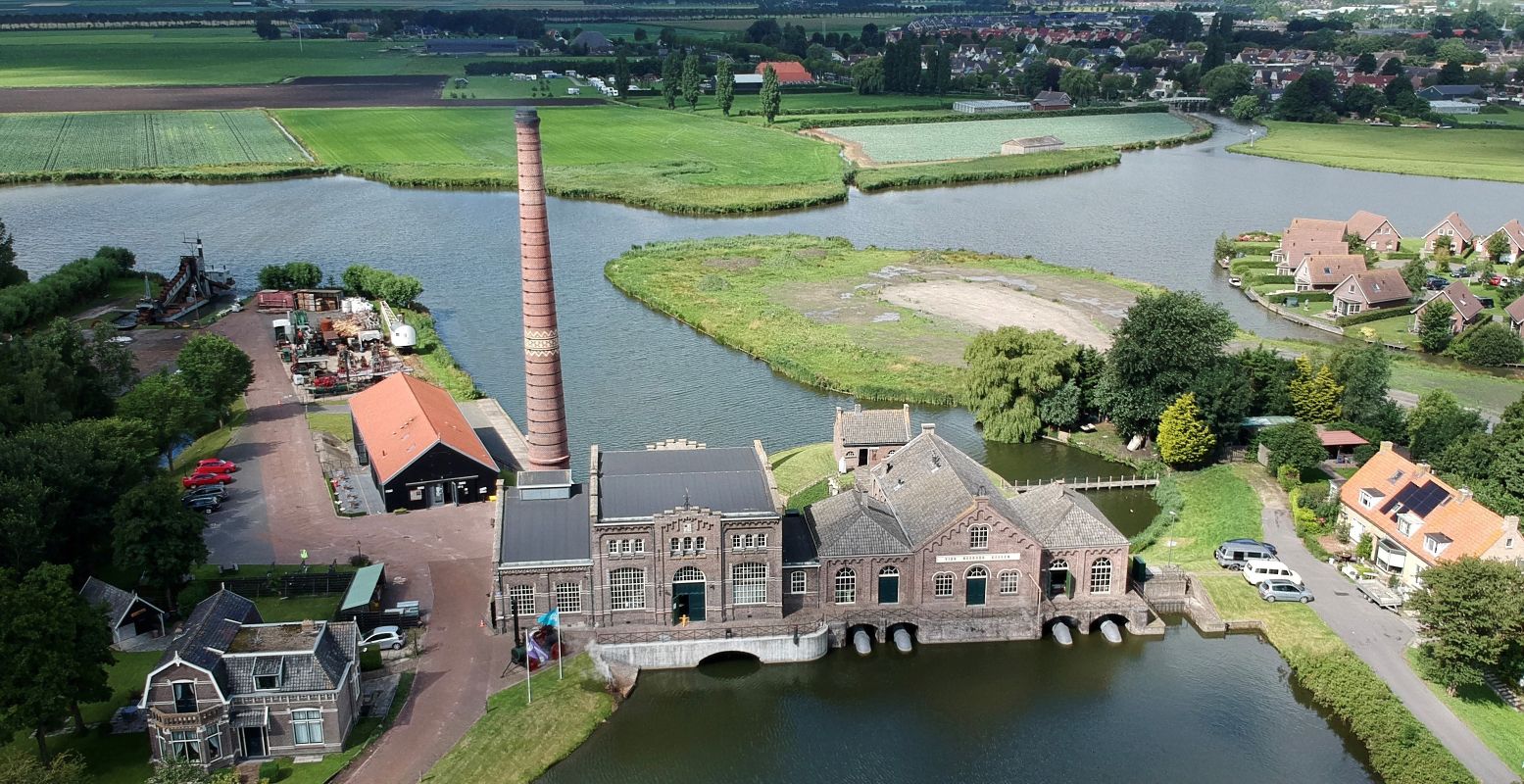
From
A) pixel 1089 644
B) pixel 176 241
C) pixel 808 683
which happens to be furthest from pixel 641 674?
pixel 176 241

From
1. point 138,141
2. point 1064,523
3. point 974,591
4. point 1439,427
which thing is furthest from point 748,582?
point 138,141

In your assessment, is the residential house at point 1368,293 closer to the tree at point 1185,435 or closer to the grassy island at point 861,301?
the grassy island at point 861,301

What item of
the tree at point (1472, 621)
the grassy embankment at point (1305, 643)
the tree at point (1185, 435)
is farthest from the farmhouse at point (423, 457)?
the tree at point (1472, 621)

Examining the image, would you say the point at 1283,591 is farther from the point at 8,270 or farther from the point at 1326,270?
the point at 8,270

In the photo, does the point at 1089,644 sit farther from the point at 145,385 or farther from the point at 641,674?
the point at 145,385

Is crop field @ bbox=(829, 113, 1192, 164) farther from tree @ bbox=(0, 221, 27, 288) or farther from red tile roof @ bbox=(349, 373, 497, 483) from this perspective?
red tile roof @ bbox=(349, 373, 497, 483)

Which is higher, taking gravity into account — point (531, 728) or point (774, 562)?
point (774, 562)
